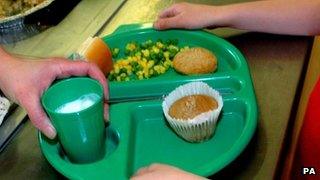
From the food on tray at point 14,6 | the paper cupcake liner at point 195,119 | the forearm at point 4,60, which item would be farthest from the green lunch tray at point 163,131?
the food on tray at point 14,6

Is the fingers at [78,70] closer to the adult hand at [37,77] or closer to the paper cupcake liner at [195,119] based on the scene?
the adult hand at [37,77]

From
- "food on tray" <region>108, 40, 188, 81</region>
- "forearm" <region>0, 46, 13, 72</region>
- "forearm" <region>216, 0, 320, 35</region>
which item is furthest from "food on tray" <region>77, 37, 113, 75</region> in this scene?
"forearm" <region>216, 0, 320, 35</region>

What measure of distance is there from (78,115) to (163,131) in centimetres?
19

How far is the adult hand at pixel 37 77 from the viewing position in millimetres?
707

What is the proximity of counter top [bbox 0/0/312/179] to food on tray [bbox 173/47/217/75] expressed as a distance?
0.32 feet

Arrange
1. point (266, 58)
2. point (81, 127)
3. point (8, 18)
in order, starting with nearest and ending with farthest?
point (81, 127) < point (266, 58) < point (8, 18)

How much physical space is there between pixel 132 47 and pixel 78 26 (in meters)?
0.22

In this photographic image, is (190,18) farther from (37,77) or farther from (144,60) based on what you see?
(37,77)

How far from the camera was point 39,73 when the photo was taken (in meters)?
0.74

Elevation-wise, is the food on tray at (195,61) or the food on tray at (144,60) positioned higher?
the food on tray at (195,61)

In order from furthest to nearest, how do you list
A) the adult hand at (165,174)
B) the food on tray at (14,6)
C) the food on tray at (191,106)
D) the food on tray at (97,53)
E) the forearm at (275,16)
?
the food on tray at (14,6) → the forearm at (275,16) → the food on tray at (97,53) → the food on tray at (191,106) → the adult hand at (165,174)

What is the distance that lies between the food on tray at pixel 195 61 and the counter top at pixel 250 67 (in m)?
0.10

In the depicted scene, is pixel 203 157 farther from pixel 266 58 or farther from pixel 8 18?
pixel 8 18

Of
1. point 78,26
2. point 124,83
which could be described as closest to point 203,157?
point 124,83
